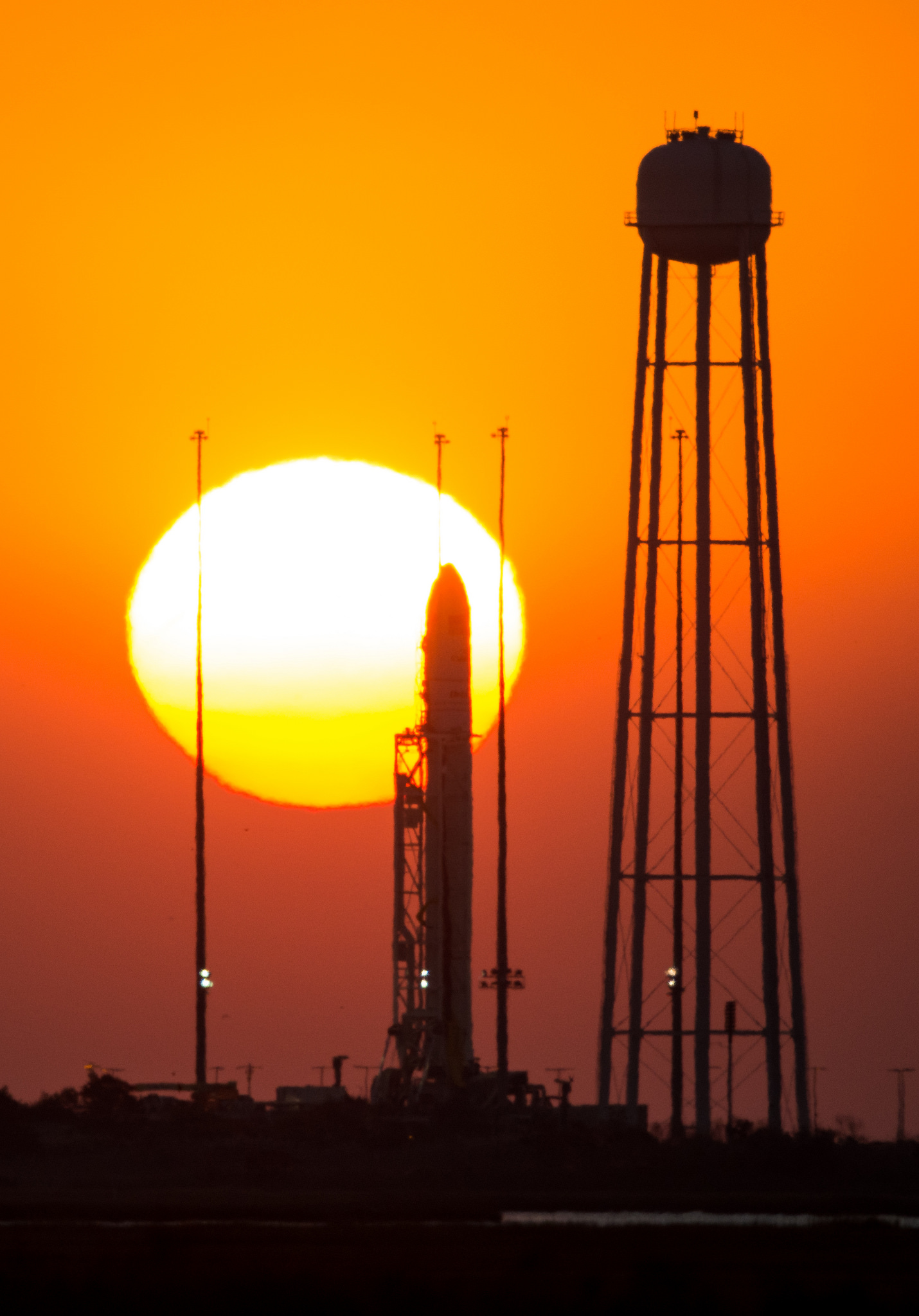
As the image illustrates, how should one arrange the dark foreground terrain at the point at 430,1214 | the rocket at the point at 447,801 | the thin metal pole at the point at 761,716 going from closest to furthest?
the dark foreground terrain at the point at 430,1214 < the thin metal pole at the point at 761,716 < the rocket at the point at 447,801

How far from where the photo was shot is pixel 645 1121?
8588 cm

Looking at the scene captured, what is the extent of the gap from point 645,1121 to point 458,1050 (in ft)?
32.2

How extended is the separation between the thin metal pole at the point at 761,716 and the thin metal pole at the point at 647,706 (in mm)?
2197

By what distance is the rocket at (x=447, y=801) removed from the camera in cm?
9406

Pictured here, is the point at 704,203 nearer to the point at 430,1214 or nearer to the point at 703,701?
the point at 703,701

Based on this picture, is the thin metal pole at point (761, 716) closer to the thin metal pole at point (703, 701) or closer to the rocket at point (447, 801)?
the thin metal pole at point (703, 701)

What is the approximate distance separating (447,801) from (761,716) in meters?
17.4

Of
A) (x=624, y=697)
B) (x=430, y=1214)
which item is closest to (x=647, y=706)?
(x=624, y=697)

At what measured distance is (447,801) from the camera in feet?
310

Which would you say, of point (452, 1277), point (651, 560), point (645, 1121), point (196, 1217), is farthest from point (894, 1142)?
point (452, 1277)

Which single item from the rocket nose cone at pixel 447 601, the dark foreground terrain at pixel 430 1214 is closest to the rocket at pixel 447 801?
the rocket nose cone at pixel 447 601

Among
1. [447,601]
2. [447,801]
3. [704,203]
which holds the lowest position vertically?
[447,801]

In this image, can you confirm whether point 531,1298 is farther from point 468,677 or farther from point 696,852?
point 468,677

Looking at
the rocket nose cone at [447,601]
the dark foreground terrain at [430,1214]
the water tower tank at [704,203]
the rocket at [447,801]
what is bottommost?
the dark foreground terrain at [430,1214]
